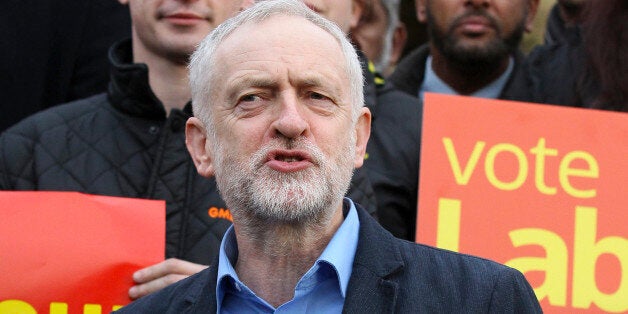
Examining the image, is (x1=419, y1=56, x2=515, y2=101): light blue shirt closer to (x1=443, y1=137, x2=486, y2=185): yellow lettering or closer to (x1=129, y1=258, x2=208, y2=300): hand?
(x1=443, y1=137, x2=486, y2=185): yellow lettering

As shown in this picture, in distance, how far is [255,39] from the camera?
10.6 feet

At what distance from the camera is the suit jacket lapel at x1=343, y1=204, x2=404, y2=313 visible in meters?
2.95

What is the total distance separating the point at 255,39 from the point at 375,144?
1406 millimetres

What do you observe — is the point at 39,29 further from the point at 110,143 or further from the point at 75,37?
the point at 110,143

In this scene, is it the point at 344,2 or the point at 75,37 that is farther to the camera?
the point at 75,37

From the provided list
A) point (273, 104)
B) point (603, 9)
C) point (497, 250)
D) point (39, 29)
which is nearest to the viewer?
point (273, 104)

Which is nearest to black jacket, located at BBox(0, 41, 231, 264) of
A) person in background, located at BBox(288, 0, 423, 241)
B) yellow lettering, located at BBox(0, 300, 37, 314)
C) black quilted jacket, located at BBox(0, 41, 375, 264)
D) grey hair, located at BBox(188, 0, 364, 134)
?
black quilted jacket, located at BBox(0, 41, 375, 264)

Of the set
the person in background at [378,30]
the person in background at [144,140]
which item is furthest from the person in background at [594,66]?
the person in background at [144,140]

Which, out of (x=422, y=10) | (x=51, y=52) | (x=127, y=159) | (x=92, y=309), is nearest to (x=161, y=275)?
(x=92, y=309)

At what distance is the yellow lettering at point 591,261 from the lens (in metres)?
4.09

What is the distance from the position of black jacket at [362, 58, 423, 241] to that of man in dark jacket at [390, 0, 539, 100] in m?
0.73

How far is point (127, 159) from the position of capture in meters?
4.27

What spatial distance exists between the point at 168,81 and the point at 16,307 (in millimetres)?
983

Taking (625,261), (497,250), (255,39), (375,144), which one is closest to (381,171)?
(375,144)
